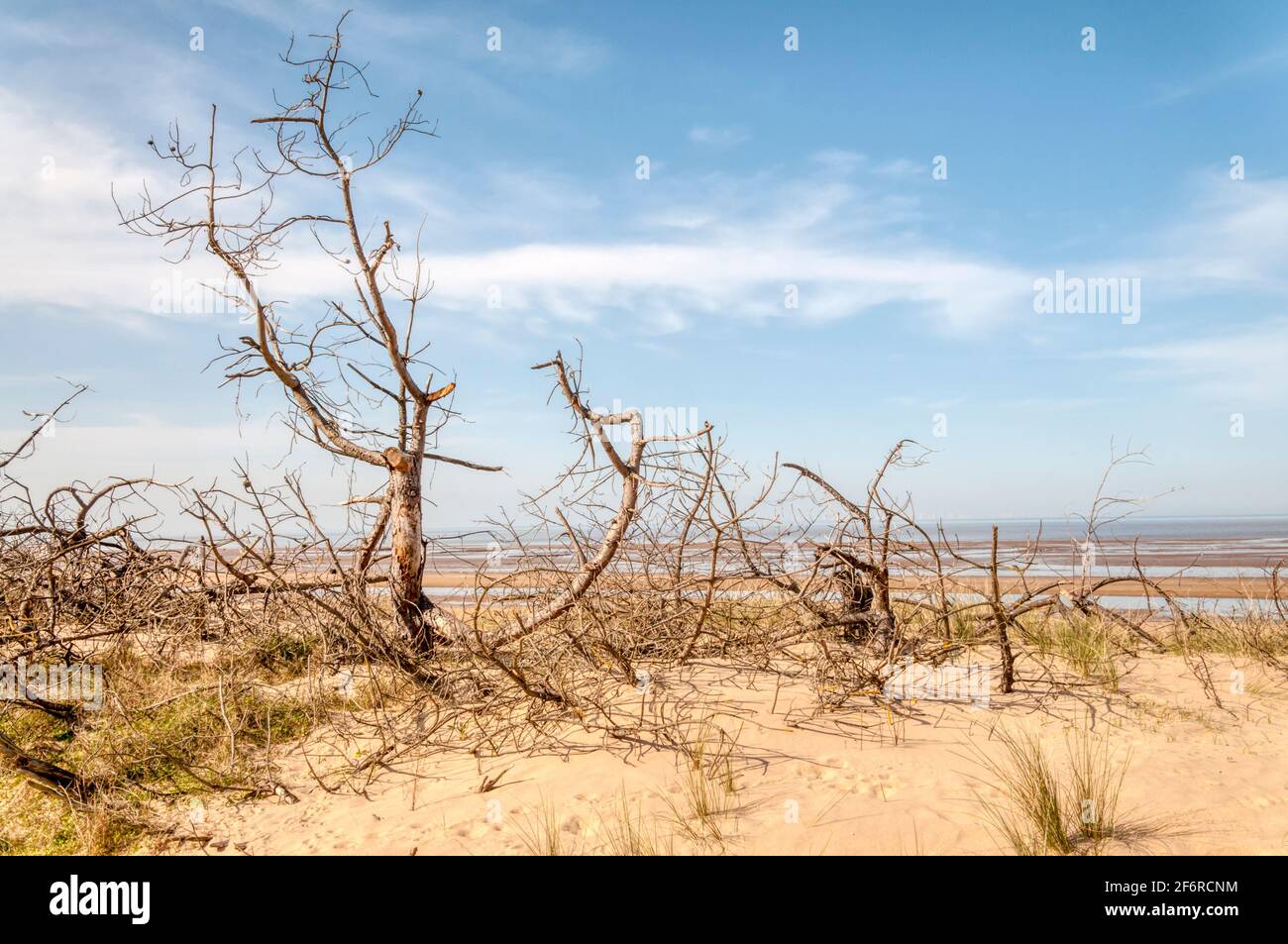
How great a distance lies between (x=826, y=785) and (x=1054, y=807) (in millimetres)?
1102

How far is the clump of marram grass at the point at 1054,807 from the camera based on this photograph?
350cm

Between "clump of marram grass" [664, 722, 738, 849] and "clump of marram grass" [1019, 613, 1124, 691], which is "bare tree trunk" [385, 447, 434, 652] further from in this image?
"clump of marram grass" [1019, 613, 1124, 691]

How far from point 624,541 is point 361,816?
278 centimetres

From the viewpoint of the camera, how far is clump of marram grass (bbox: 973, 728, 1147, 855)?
138 inches

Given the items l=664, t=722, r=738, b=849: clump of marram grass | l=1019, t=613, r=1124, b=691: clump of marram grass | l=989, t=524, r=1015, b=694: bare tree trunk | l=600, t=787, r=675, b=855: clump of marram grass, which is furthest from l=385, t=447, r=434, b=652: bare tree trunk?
l=1019, t=613, r=1124, b=691: clump of marram grass

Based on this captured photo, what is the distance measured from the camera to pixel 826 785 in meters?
4.24

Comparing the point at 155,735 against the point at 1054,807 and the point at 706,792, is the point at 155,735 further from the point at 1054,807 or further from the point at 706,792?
the point at 1054,807

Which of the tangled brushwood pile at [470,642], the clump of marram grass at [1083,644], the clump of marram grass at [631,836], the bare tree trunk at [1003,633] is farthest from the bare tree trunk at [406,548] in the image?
the clump of marram grass at [1083,644]

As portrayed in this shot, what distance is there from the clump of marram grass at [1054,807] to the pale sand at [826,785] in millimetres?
82

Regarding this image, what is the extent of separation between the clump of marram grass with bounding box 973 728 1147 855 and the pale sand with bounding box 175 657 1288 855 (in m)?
0.08

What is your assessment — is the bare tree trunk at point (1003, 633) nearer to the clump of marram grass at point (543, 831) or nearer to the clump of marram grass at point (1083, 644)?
the clump of marram grass at point (1083, 644)

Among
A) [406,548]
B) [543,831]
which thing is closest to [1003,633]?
[543,831]

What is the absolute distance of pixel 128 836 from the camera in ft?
14.0
